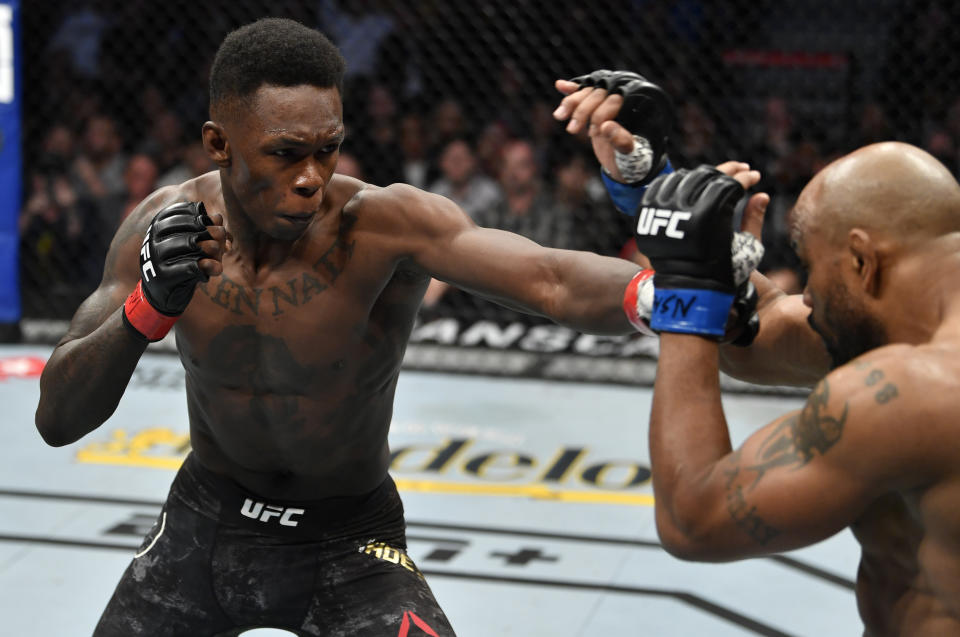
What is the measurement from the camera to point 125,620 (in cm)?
186

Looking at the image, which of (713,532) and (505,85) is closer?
(713,532)

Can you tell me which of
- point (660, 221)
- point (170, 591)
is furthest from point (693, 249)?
point (170, 591)

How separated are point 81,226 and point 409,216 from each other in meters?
4.11

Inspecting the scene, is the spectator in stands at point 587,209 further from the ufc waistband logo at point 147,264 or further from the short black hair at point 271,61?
the ufc waistband logo at point 147,264

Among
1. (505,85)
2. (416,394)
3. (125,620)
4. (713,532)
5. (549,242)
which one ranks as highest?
(713,532)

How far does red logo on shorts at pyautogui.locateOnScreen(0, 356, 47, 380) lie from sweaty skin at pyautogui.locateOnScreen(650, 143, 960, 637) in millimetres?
4028

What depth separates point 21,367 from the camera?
16.2ft

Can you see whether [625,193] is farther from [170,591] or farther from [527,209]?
[527,209]

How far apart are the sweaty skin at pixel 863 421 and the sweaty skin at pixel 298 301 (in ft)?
1.32

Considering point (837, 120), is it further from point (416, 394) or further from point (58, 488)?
point (58, 488)

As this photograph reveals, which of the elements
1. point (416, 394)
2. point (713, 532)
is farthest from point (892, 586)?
point (416, 394)

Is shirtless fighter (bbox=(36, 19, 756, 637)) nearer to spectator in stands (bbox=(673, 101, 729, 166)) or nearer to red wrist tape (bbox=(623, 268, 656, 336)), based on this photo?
red wrist tape (bbox=(623, 268, 656, 336))

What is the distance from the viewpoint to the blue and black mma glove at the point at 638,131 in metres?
1.74

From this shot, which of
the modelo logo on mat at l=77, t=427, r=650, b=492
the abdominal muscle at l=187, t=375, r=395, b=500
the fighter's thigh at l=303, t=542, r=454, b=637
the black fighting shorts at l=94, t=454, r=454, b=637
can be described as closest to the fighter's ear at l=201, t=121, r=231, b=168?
the abdominal muscle at l=187, t=375, r=395, b=500
